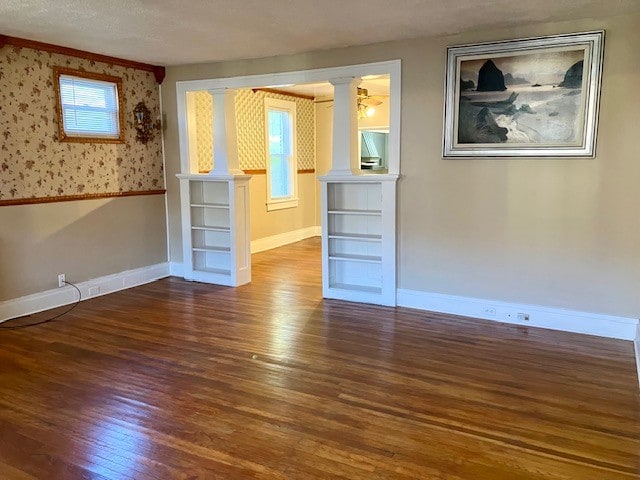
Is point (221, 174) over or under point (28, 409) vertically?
over

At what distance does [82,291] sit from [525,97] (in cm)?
445

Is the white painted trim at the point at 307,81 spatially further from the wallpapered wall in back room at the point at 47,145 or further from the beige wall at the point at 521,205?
the wallpapered wall in back room at the point at 47,145

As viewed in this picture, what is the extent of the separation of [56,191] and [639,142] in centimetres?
495

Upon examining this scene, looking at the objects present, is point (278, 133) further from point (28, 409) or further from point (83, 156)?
point (28, 409)

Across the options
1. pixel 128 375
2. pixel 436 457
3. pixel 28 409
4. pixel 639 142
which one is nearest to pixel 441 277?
pixel 639 142

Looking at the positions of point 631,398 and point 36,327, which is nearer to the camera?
point 631,398

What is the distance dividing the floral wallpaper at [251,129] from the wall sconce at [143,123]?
0.63 metres

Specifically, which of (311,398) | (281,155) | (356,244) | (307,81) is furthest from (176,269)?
(311,398)

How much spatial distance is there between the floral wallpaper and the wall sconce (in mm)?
629

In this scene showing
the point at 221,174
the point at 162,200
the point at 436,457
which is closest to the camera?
the point at 436,457

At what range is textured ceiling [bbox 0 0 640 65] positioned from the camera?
3.33 metres

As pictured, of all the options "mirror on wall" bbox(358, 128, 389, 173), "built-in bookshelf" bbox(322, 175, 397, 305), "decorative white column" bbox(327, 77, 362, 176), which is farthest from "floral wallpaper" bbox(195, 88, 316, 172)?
"built-in bookshelf" bbox(322, 175, 397, 305)

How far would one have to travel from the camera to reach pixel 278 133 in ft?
26.1

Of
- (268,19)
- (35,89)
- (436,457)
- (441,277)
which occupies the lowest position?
(436,457)
